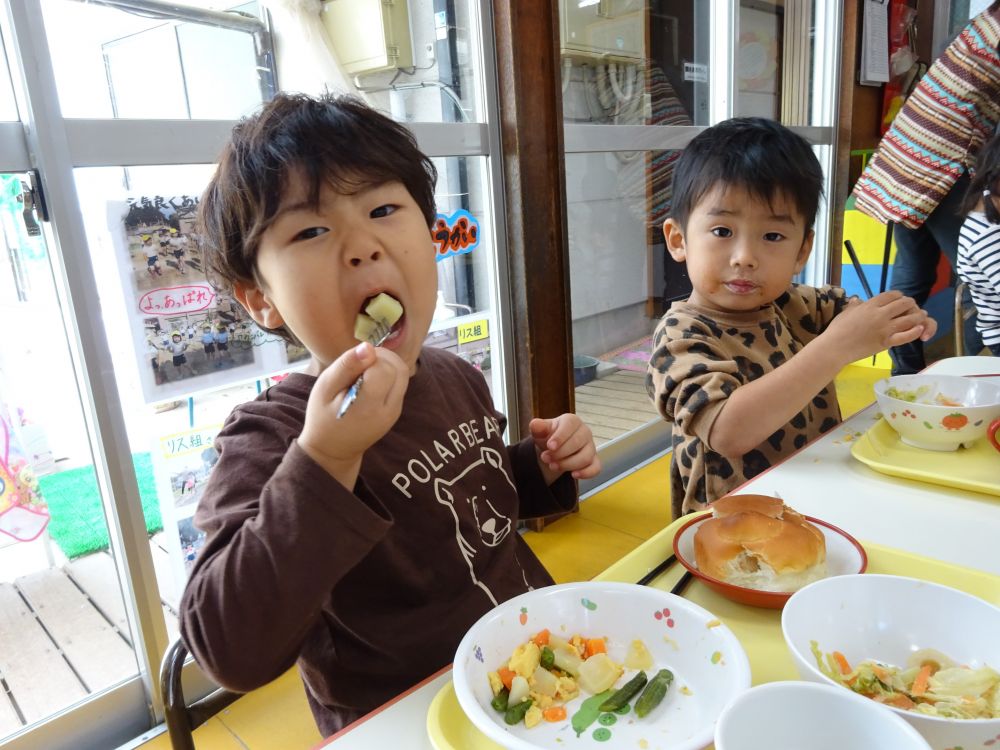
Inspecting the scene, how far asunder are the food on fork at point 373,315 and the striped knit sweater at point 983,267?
2.08 meters

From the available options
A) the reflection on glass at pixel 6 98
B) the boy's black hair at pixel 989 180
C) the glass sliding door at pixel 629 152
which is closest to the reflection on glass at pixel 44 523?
the reflection on glass at pixel 6 98

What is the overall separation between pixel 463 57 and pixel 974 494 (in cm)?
172

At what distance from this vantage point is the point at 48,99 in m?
1.21

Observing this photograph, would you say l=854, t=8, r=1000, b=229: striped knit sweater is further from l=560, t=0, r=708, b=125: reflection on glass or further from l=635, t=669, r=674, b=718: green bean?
l=635, t=669, r=674, b=718: green bean

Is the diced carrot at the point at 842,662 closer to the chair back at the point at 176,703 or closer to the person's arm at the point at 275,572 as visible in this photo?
the person's arm at the point at 275,572

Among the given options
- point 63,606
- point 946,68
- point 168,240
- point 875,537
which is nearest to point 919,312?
point 875,537

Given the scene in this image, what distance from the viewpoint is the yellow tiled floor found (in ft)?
4.84

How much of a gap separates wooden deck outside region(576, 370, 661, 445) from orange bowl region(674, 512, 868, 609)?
1.88 metres

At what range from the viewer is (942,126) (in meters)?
2.64

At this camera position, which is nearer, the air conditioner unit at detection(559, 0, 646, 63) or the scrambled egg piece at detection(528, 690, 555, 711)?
the scrambled egg piece at detection(528, 690, 555, 711)

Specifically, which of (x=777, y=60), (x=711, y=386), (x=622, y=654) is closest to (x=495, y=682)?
(x=622, y=654)

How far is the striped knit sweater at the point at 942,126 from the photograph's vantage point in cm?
249

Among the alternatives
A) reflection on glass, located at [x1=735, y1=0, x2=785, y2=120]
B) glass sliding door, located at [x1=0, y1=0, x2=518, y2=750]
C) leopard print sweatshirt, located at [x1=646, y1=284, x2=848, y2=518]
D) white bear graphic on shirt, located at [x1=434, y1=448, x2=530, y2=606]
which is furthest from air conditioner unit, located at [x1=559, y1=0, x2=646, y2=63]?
white bear graphic on shirt, located at [x1=434, y1=448, x2=530, y2=606]

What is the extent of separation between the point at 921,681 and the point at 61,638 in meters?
1.72
